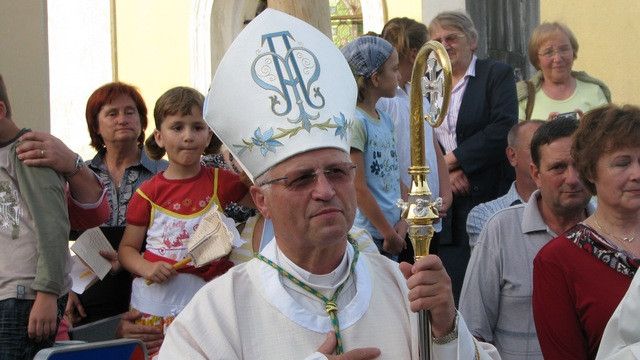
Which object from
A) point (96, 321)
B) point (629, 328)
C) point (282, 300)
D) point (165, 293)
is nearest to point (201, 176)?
point (165, 293)

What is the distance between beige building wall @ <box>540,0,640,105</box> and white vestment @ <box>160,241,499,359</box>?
10.8 m

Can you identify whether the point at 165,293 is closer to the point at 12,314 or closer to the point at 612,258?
the point at 12,314

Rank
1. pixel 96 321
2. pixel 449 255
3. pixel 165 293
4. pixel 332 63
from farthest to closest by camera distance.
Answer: pixel 449 255, pixel 96 321, pixel 165 293, pixel 332 63

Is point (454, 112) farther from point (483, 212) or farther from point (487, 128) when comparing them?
point (483, 212)

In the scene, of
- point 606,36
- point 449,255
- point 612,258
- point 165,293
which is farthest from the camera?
point 606,36

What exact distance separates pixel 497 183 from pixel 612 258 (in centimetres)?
269

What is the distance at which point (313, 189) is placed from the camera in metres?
3.63

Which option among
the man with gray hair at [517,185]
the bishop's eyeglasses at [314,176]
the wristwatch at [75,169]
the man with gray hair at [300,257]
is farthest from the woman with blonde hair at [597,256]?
the wristwatch at [75,169]

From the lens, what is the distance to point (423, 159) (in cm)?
349

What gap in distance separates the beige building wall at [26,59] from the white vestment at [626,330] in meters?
4.42

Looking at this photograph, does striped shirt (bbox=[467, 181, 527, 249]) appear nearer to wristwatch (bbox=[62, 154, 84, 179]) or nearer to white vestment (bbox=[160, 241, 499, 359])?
wristwatch (bbox=[62, 154, 84, 179])

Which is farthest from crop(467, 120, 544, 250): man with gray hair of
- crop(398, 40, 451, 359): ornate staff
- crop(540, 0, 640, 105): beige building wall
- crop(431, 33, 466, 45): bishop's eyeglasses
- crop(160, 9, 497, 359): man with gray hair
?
crop(540, 0, 640, 105): beige building wall

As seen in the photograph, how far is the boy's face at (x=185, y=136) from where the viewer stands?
5.62m

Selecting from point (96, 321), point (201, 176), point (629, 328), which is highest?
point (201, 176)
